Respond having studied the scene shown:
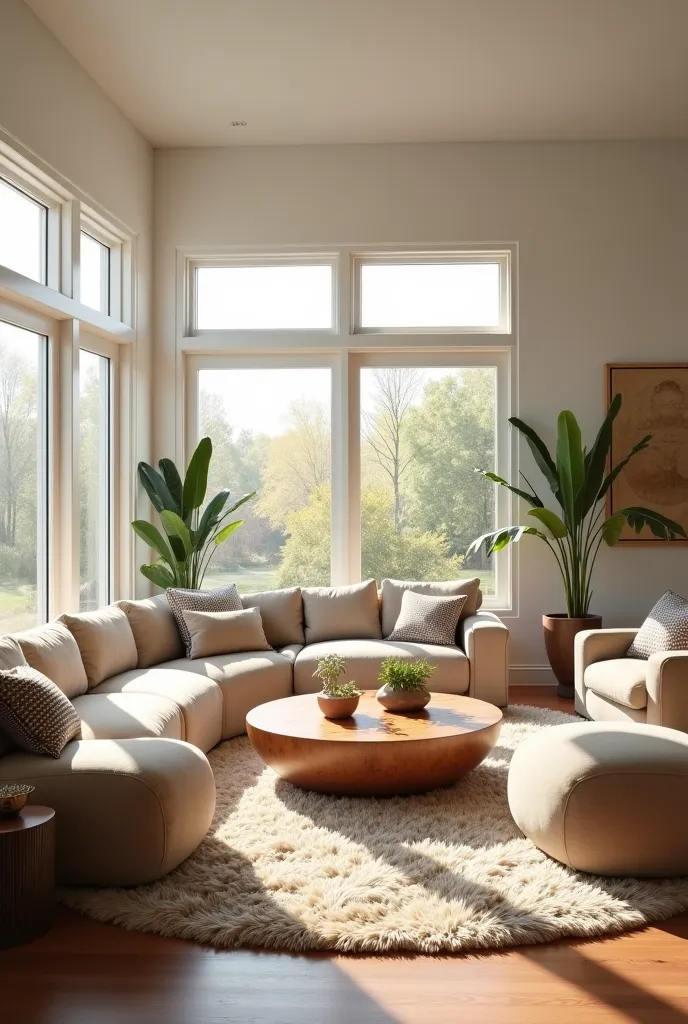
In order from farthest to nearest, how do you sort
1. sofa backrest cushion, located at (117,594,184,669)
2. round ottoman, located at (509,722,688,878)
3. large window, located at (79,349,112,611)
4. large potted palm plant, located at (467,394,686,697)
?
1. large potted palm plant, located at (467,394,686,697)
2. large window, located at (79,349,112,611)
3. sofa backrest cushion, located at (117,594,184,669)
4. round ottoman, located at (509,722,688,878)

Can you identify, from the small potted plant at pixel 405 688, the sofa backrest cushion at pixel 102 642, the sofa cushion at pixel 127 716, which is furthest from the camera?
the sofa backrest cushion at pixel 102 642

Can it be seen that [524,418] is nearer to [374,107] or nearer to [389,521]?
[389,521]

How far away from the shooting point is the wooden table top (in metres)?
3.85

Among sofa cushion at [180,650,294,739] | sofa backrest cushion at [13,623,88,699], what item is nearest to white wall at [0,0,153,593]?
sofa cushion at [180,650,294,739]

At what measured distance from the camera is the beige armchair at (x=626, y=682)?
4340 millimetres

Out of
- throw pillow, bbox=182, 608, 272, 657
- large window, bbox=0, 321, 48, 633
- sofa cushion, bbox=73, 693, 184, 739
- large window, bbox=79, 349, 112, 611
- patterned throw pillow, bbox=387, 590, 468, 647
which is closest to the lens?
sofa cushion, bbox=73, 693, 184, 739

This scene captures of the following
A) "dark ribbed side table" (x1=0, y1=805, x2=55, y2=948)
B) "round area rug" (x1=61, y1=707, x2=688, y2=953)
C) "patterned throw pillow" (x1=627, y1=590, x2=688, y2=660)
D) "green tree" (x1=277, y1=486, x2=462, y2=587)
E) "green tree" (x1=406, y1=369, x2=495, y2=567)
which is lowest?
"round area rug" (x1=61, y1=707, x2=688, y2=953)

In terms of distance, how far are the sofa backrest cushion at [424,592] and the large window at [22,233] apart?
2.96 meters

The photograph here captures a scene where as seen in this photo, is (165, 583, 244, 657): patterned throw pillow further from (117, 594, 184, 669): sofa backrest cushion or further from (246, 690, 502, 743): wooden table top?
(246, 690, 502, 743): wooden table top

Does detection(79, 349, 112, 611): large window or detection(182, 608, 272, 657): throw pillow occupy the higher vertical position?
detection(79, 349, 112, 611): large window

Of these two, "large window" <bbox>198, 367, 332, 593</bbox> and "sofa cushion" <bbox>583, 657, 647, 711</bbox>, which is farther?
"large window" <bbox>198, 367, 332, 593</bbox>

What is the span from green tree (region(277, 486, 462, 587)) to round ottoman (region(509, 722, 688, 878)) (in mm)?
3697

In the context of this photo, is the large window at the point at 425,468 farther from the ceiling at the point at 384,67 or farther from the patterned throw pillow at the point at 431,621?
the ceiling at the point at 384,67

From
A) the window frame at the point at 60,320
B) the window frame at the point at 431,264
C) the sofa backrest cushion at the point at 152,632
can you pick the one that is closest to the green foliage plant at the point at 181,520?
the sofa backrest cushion at the point at 152,632
